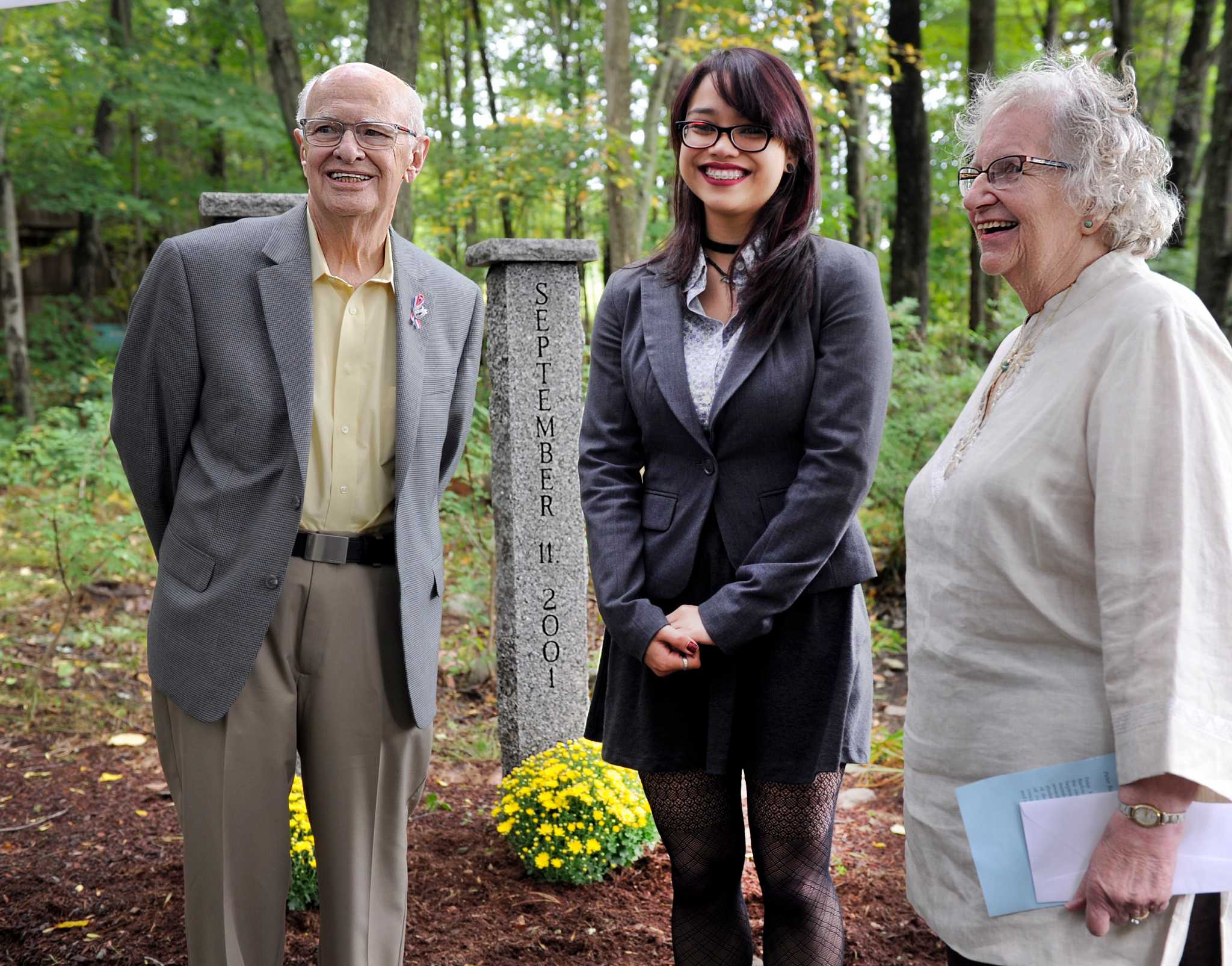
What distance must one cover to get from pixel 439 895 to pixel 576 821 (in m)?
0.50

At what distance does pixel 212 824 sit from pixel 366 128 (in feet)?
5.27

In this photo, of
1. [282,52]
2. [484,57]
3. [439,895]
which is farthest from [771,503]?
[484,57]

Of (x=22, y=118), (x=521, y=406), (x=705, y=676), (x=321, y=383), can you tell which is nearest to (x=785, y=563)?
(x=705, y=676)

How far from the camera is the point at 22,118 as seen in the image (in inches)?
457

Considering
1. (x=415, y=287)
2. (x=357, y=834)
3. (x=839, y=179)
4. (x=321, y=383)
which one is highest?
(x=839, y=179)

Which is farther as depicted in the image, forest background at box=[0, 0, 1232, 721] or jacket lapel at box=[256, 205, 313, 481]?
forest background at box=[0, 0, 1232, 721]

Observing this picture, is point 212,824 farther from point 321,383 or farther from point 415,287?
point 415,287

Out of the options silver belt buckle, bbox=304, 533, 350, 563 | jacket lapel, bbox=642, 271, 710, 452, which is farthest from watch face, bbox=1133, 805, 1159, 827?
silver belt buckle, bbox=304, 533, 350, 563

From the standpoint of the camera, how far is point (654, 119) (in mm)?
10906

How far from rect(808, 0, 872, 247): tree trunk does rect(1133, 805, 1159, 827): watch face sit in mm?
9940

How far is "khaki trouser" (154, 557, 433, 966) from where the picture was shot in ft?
7.92

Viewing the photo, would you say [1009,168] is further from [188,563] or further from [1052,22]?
[1052,22]

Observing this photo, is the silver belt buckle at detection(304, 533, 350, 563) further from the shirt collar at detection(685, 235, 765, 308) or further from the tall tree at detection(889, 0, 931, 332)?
the tall tree at detection(889, 0, 931, 332)

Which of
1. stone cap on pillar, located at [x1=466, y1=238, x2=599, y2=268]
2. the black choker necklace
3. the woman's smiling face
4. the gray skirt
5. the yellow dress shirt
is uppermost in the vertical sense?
the woman's smiling face
